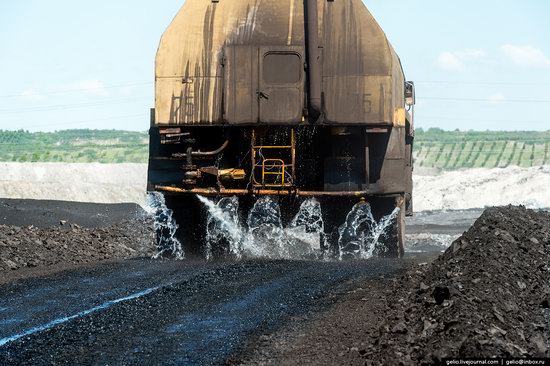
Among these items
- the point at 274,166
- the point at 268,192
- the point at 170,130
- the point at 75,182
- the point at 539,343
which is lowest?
the point at 75,182

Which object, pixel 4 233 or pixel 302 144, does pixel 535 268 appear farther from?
pixel 4 233

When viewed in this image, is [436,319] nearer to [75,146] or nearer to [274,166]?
[274,166]

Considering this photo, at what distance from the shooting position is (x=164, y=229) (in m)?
17.3

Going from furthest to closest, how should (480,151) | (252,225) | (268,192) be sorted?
(480,151), (252,225), (268,192)

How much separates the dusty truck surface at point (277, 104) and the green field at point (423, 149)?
6752 centimetres

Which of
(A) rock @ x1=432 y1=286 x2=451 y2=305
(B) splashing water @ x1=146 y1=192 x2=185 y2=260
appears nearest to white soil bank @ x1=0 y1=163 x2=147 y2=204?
(B) splashing water @ x1=146 y1=192 x2=185 y2=260

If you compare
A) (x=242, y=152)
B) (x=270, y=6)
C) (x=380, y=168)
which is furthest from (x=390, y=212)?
(x=270, y=6)

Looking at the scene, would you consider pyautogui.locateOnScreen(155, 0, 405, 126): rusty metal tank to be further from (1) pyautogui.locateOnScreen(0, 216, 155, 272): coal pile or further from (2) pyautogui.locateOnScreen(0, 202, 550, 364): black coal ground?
(1) pyautogui.locateOnScreen(0, 216, 155, 272): coal pile

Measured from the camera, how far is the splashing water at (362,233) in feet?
55.9

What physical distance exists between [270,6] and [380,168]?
3009 millimetres

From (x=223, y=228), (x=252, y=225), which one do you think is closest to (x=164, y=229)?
(x=223, y=228)

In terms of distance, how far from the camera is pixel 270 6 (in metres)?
16.2

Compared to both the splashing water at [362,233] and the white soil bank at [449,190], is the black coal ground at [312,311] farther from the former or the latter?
the white soil bank at [449,190]

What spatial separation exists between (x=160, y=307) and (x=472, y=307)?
321cm
